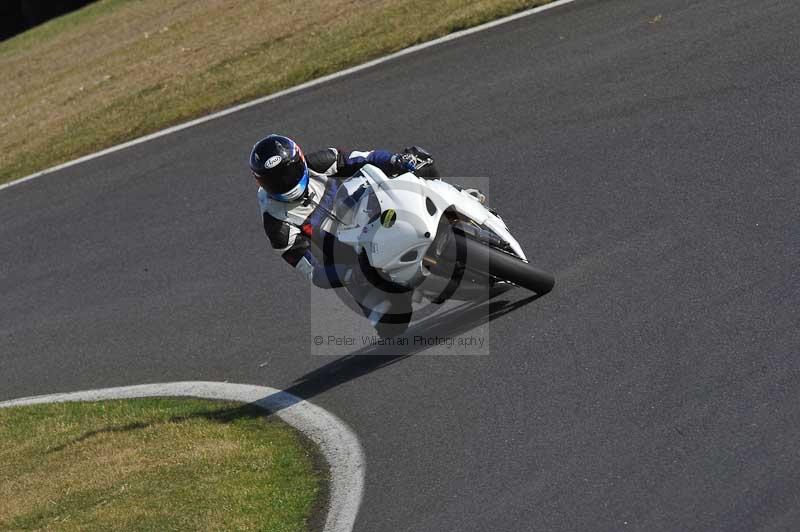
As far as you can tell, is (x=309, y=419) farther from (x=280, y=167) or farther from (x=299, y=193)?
(x=280, y=167)

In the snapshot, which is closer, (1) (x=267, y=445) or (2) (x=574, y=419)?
(2) (x=574, y=419)

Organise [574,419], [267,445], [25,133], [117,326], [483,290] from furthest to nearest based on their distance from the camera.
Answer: [25,133] < [117,326] < [483,290] < [267,445] < [574,419]

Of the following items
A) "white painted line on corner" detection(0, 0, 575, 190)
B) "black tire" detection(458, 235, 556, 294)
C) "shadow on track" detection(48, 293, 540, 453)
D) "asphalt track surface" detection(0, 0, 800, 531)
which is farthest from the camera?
"white painted line on corner" detection(0, 0, 575, 190)

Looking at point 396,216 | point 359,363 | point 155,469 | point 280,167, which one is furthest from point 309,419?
point 280,167

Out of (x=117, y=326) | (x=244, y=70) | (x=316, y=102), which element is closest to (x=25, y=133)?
(x=244, y=70)

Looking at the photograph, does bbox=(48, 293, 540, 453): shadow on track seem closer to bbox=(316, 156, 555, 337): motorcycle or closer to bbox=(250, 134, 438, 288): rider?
bbox=(316, 156, 555, 337): motorcycle

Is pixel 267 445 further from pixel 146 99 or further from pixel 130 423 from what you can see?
pixel 146 99

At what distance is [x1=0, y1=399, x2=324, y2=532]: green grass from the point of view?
23.6 feet

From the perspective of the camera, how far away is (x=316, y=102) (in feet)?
46.4

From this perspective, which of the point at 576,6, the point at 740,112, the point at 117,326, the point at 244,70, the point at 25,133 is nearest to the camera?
the point at 740,112

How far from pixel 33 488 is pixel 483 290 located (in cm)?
366

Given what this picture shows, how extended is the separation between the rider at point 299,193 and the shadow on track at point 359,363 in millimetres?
826

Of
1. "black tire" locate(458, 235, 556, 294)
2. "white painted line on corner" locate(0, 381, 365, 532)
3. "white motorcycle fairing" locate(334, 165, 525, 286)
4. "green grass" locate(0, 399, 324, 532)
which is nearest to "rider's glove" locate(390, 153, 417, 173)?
"white motorcycle fairing" locate(334, 165, 525, 286)

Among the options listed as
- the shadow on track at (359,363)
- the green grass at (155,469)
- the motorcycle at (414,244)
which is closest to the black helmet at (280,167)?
the motorcycle at (414,244)
